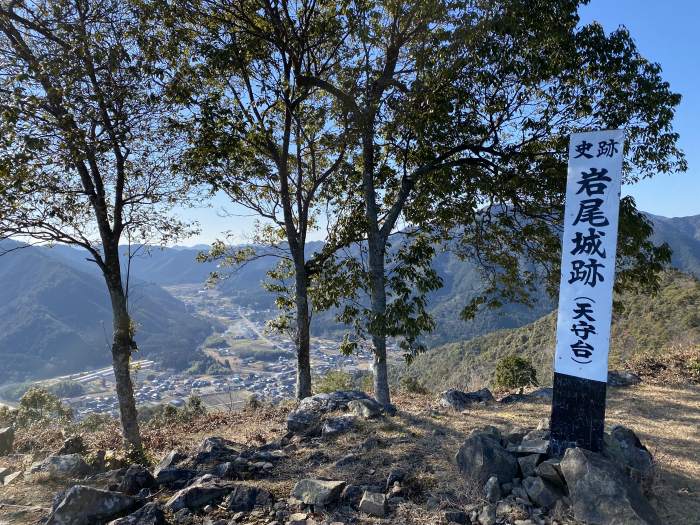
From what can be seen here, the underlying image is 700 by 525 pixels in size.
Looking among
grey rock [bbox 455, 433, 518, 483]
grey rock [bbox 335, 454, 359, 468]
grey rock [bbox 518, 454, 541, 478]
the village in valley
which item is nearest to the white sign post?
grey rock [bbox 518, 454, 541, 478]

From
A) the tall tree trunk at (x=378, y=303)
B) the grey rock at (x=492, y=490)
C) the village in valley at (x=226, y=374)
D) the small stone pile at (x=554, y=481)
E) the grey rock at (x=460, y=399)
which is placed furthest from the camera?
the village in valley at (x=226, y=374)

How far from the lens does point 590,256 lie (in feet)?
18.6

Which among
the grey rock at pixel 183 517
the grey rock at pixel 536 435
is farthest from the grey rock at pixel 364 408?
the grey rock at pixel 183 517

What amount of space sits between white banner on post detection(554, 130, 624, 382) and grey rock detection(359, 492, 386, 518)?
2743 mm

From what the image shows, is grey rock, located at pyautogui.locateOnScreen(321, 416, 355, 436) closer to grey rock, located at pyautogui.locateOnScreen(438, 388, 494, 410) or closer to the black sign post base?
grey rock, located at pyautogui.locateOnScreen(438, 388, 494, 410)

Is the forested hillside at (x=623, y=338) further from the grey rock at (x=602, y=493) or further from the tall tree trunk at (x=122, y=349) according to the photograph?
the grey rock at (x=602, y=493)

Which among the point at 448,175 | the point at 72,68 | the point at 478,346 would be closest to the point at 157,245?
the point at 72,68

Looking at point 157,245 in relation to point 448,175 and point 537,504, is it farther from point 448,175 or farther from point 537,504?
point 537,504

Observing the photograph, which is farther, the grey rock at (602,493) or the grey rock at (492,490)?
the grey rock at (492,490)

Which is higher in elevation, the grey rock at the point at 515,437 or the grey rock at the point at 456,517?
the grey rock at the point at 515,437

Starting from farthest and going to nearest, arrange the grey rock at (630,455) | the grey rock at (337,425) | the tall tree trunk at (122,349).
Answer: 1. the tall tree trunk at (122,349)
2. the grey rock at (337,425)
3. the grey rock at (630,455)

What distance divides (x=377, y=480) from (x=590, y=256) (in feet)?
12.9

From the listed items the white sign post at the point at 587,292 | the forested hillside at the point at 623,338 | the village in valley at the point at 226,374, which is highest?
the white sign post at the point at 587,292

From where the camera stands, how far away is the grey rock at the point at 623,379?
498 inches
